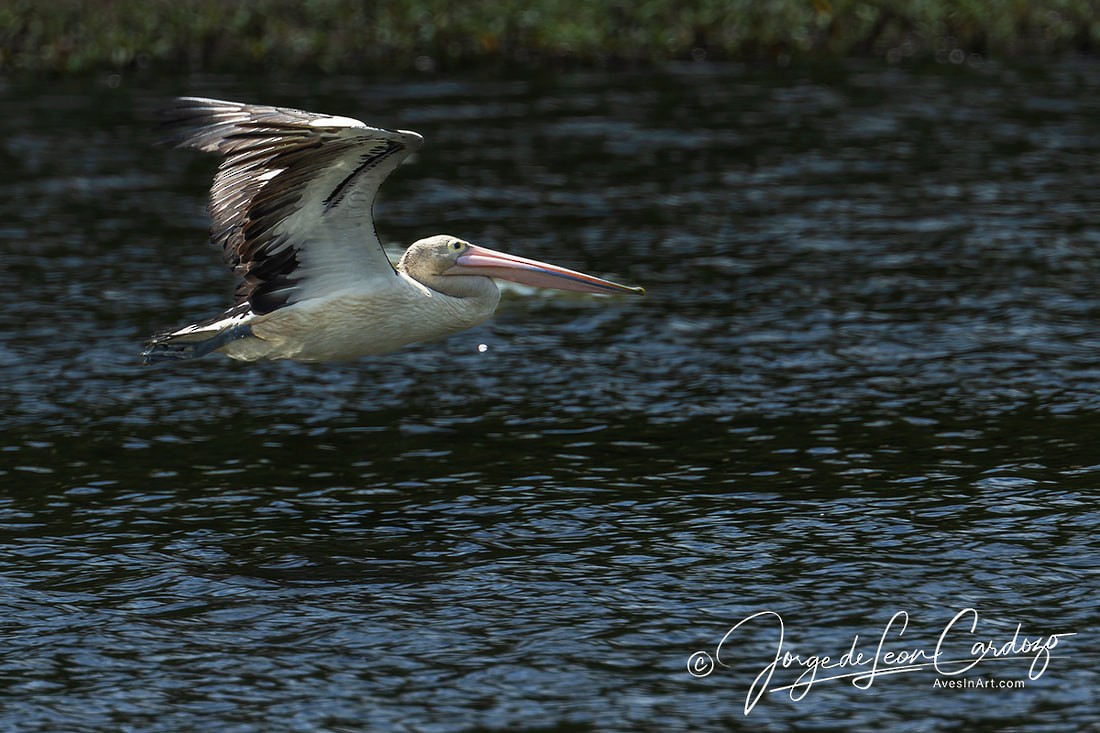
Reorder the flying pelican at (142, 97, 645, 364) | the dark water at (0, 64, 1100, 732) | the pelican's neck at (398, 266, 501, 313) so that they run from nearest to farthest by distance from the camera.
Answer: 1. the dark water at (0, 64, 1100, 732)
2. the flying pelican at (142, 97, 645, 364)
3. the pelican's neck at (398, 266, 501, 313)

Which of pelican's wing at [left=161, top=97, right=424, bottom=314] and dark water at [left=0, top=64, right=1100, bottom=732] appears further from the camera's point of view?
pelican's wing at [left=161, top=97, right=424, bottom=314]

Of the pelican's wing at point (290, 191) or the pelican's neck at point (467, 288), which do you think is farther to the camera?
the pelican's neck at point (467, 288)

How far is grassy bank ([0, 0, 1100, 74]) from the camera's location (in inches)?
1176

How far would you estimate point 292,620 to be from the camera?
35.2 ft

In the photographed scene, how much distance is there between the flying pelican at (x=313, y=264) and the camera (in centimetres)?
1134

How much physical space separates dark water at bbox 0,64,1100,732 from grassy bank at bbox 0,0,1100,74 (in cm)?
566

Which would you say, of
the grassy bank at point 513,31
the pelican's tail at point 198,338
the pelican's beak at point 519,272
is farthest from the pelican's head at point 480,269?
the grassy bank at point 513,31

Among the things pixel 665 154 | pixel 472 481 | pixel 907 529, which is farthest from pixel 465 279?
pixel 665 154

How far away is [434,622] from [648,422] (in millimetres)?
4325

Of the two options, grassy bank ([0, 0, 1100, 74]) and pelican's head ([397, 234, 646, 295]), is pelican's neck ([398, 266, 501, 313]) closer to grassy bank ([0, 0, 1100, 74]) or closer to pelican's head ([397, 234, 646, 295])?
pelican's head ([397, 234, 646, 295])

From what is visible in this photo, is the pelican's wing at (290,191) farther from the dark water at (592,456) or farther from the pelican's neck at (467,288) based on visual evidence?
the dark water at (592,456)

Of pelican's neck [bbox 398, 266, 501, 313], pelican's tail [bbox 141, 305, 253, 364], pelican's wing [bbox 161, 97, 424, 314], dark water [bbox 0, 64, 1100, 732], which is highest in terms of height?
pelican's wing [bbox 161, 97, 424, 314]

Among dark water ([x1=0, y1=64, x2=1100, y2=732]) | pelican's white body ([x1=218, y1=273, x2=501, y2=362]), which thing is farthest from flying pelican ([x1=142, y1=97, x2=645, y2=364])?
dark water ([x1=0, y1=64, x2=1100, y2=732])

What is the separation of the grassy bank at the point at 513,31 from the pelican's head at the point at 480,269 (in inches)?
705
